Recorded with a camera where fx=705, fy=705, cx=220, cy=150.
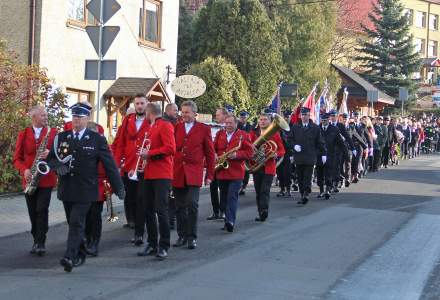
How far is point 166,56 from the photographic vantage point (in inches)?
1013

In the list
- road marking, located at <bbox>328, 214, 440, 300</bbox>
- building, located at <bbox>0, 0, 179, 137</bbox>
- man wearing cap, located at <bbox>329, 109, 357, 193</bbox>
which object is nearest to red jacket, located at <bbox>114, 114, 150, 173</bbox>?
road marking, located at <bbox>328, 214, 440, 300</bbox>

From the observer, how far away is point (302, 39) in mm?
35344

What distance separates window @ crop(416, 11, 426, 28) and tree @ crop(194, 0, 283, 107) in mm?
56480

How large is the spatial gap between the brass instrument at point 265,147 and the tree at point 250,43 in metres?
18.6

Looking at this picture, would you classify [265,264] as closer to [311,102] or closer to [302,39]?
[311,102]

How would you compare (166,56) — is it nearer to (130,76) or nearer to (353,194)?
(130,76)

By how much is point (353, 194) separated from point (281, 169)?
6.01 ft

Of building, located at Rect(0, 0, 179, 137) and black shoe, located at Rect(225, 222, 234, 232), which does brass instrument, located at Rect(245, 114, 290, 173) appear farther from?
building, located at Rect(0, 0, 179, 137)

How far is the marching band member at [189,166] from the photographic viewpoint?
30.1 ft

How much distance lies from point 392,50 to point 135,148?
4690 centimetres

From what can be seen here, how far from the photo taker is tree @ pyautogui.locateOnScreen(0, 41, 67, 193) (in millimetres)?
13633

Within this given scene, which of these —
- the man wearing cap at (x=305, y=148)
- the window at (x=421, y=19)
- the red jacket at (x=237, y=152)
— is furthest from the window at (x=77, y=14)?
the window at (x=421, y=19)

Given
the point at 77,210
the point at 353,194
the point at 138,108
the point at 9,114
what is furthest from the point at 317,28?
the point at 77,210

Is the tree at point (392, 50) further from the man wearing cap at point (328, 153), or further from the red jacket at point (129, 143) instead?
the red jacket at point (129, 143)
